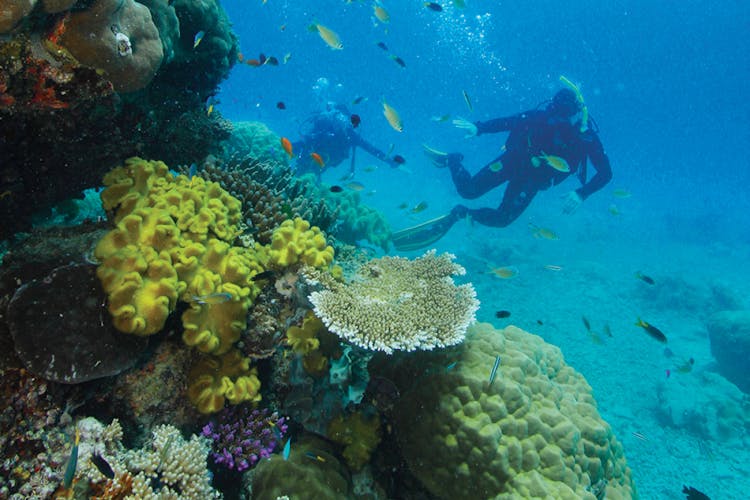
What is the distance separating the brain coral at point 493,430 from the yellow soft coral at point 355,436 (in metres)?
0.35

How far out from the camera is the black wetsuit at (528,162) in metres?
12.2

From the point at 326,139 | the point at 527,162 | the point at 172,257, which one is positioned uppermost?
the point at 172,257

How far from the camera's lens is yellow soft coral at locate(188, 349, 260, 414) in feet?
10.7

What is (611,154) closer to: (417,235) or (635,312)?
(635,312)

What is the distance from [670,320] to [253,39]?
104 m

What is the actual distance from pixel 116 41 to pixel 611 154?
13446cm

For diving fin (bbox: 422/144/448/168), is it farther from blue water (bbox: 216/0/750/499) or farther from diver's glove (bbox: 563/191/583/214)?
diver's glove (bbox: 563/191/583/214)

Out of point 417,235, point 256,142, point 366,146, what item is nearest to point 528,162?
point 417,235

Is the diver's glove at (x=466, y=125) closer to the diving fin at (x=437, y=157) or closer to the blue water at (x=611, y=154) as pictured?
the diving fin at (x=437, y=157)

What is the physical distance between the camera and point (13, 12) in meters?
2.41

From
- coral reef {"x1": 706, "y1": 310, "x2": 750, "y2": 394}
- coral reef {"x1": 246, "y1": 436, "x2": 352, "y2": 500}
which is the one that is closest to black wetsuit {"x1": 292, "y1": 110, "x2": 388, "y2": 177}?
coral reef {"x1": 246, "y1": 436, "x2": 352, "y2": 500}

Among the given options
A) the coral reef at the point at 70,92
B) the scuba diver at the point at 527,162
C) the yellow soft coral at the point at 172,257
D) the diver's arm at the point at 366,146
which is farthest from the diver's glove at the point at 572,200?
the coral reef at the point at 70,92

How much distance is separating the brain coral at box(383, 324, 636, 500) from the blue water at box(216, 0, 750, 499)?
6.09 metres

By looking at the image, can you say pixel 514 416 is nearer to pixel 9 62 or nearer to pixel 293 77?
pixel 9 62
